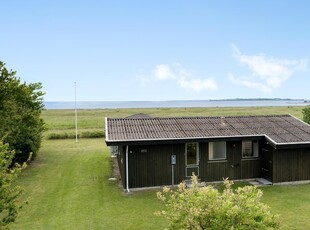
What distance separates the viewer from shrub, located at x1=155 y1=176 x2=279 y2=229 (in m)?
5.36

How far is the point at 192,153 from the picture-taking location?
1495 cm

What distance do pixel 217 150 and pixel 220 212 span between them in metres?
10.0

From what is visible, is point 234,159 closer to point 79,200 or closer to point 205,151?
point 205,151

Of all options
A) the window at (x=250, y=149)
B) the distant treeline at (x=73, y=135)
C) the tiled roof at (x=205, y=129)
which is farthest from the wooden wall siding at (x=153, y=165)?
the distant treeline at (x=73, y=135)

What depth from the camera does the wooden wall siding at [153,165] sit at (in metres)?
14.3

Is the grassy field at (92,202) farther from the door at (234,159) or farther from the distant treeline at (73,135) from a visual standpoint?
the distant treeline at (73,135)

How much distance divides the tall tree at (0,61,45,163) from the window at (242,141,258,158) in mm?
11637

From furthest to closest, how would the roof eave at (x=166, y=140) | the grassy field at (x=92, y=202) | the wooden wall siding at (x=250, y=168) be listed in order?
the wooden wall siding at (x=250, y=168) → the roof eave at (x=166, y=140) → the grassy field at (x=92, y=202)

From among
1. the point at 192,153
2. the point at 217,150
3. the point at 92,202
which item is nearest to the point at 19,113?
the point at 92,202

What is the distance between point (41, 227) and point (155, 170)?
233 inches

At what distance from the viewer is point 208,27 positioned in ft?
106

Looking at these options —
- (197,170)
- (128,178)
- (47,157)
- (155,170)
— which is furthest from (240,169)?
(47,157)

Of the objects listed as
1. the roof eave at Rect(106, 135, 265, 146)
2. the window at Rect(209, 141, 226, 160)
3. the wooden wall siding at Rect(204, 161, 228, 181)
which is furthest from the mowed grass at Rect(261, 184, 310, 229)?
the roof eave at Rect(106, 135, 265, 146)

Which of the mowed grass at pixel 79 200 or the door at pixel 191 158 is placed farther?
the door at pixel 191 158
